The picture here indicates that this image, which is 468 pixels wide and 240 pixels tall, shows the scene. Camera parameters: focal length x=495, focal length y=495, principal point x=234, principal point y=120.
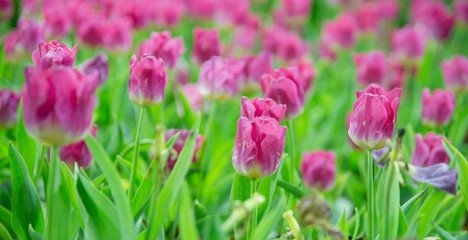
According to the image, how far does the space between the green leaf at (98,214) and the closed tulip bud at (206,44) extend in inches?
43.0

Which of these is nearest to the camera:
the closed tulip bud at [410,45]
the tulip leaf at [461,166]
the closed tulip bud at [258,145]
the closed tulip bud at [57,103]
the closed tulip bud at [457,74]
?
the closed tulip bud at [57,103]

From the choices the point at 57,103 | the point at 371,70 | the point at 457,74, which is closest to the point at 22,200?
the point at 57,103

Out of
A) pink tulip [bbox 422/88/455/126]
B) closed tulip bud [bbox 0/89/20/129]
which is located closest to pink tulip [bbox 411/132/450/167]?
pink tulip [bbox 422/88/455/126]

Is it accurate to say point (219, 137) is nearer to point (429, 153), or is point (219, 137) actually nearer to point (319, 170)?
point (319, 170)

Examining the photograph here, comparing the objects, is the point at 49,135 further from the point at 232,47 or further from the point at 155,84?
the point at 232,47

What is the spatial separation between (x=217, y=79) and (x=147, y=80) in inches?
23.4

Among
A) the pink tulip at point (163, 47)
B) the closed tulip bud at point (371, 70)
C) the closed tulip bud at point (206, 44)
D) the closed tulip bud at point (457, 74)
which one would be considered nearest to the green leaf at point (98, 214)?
the pink tulip at point (163, 47)

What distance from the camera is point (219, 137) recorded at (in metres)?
1.86

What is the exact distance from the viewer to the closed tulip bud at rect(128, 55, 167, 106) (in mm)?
1013

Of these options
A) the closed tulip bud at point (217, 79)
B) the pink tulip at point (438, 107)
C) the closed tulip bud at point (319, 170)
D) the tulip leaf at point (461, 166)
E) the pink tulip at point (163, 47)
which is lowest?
the closed tulip bud at point (319, 170)

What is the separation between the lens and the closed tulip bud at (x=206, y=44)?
6.25ft

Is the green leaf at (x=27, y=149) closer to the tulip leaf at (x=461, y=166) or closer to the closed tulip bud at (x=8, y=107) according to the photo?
the closed tulip bud at (x=8, y=107)

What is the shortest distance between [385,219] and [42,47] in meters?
0.73

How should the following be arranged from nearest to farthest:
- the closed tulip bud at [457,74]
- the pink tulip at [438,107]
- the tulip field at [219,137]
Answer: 1. the tulip field at [219,137]
2. the pink tulip at [438,107]
3. the closed tulip bud at [457,74]
